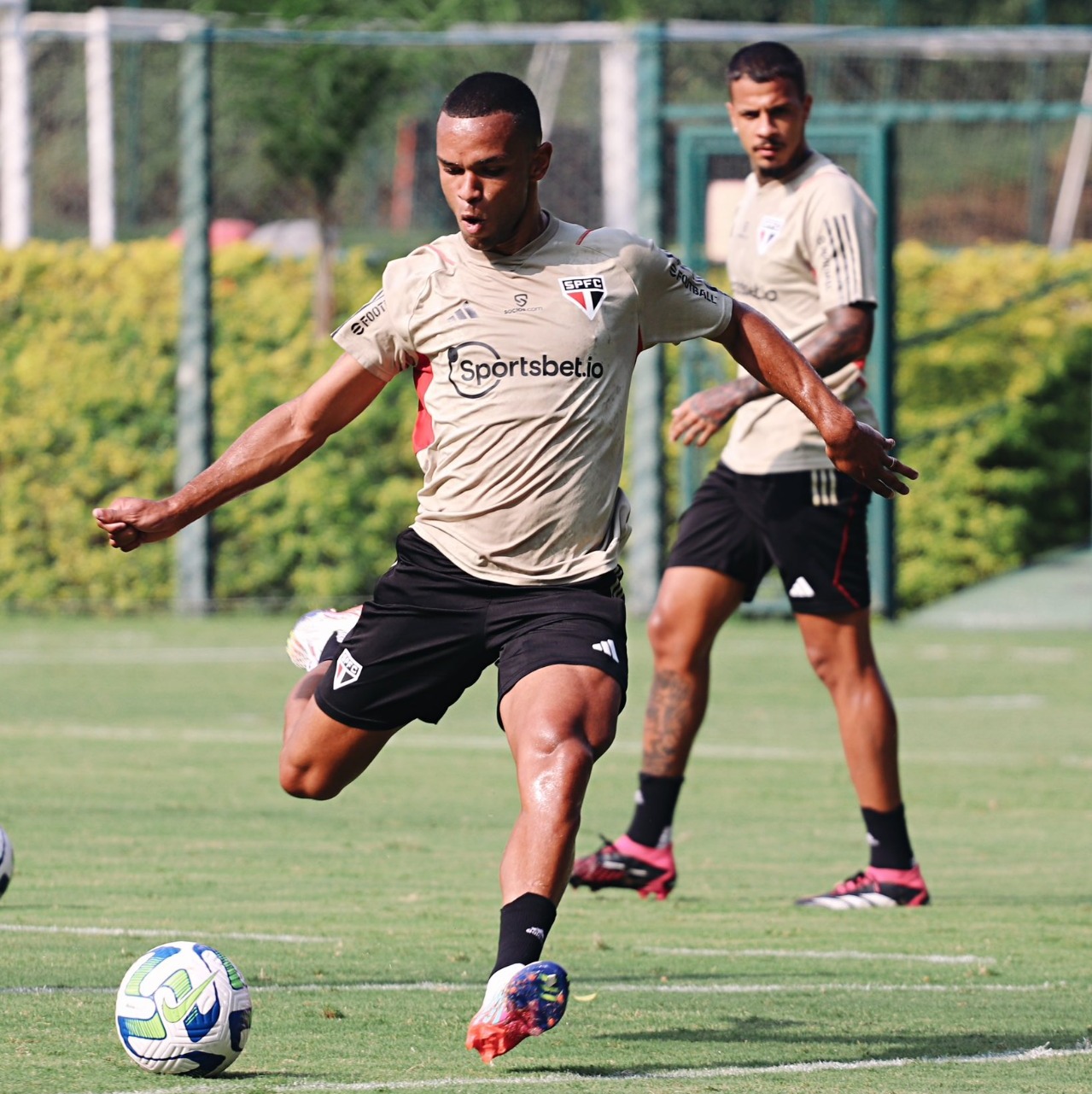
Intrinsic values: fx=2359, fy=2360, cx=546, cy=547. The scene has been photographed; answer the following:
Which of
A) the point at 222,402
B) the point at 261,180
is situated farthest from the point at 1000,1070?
the point at 261,180

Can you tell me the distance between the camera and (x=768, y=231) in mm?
7895

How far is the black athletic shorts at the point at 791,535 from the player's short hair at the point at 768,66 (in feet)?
4.24

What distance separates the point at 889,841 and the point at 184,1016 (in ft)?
10.8

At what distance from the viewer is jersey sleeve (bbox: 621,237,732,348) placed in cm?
561

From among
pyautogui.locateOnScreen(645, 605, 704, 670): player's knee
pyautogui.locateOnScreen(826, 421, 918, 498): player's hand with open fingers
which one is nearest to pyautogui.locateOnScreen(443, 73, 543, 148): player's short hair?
pyautogui.locateOnScreen(826, 421, 918, 498): player's hand with open fingers

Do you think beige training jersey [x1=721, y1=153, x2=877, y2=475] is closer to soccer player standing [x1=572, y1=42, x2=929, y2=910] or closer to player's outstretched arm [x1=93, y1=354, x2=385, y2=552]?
soccer player standing [x1=572, y1=42, x2=929, y2=910]

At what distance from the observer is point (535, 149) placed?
5352 mm

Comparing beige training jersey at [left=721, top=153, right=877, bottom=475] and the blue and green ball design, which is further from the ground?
beige training jersey at [left=721, top=153, right=877, bottom=475]

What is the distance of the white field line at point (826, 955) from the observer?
648 cm

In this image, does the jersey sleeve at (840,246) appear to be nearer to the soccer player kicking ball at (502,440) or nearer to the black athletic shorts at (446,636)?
the soccer player kicking ball at (502,440)

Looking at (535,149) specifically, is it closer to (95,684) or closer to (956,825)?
(956,825)

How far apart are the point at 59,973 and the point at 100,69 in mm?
14668

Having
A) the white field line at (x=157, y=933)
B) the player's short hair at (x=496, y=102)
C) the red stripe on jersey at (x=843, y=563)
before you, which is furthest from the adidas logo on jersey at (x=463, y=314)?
the red stripe on jersey at (x=843, y=563)

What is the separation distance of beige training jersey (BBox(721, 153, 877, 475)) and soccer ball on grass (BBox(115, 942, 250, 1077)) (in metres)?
3.45
